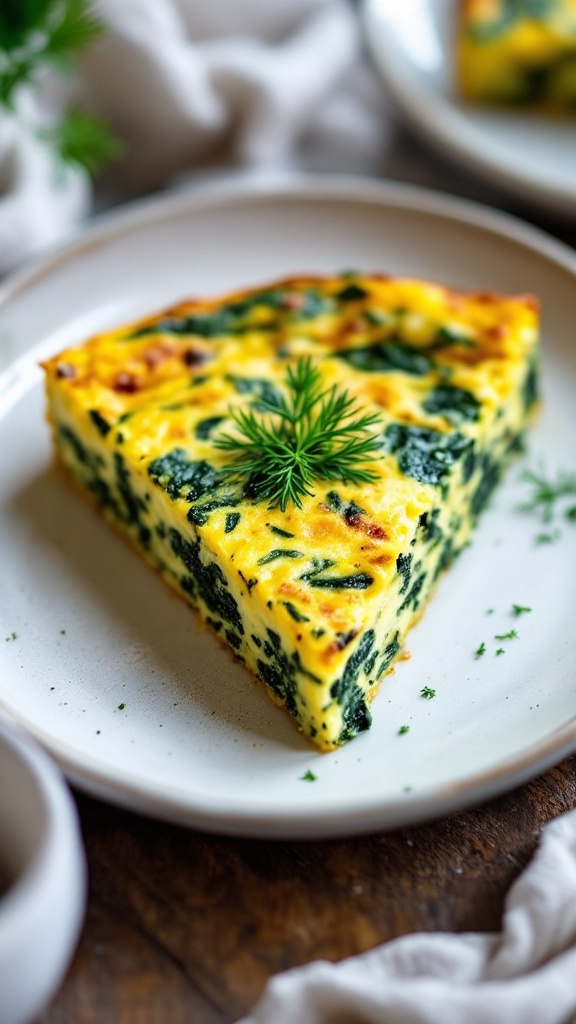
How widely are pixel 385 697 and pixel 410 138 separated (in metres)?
4.19

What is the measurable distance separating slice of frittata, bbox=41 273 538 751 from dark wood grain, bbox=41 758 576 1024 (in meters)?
0.47

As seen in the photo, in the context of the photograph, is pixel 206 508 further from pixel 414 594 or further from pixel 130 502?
pixel 414 594

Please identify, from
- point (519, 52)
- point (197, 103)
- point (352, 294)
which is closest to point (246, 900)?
point (352, 294)

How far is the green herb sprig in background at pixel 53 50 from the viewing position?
18.6 feet

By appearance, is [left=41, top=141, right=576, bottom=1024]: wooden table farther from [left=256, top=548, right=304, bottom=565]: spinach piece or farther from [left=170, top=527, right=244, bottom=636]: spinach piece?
[left=256, top=548, right=304, bottom=565]: spinach piece

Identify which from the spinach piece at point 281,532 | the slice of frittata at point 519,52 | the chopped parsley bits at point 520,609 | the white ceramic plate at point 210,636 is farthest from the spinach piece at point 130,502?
A: the slice of frittata at point 519,52

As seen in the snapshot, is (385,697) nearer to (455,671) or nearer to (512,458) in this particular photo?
(455,671)

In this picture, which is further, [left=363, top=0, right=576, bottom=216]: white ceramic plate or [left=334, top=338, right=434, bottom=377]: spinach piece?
[left=363, top=0, right=576, bottom=216]: white ceramic plate

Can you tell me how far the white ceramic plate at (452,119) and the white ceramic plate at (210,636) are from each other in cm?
33

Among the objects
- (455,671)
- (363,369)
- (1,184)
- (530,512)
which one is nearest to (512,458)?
(530,512)

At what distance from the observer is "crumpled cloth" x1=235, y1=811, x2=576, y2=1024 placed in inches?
124

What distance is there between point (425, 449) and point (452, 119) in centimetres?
292

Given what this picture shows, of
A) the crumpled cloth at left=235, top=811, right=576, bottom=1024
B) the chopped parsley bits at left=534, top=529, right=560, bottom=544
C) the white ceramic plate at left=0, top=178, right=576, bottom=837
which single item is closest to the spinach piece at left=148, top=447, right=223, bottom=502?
the white ceramic plate at left=0, top=178, right=576, bottom=837

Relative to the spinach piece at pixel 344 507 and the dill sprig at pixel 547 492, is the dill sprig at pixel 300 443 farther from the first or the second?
the dill sprig at pixel 547 492
